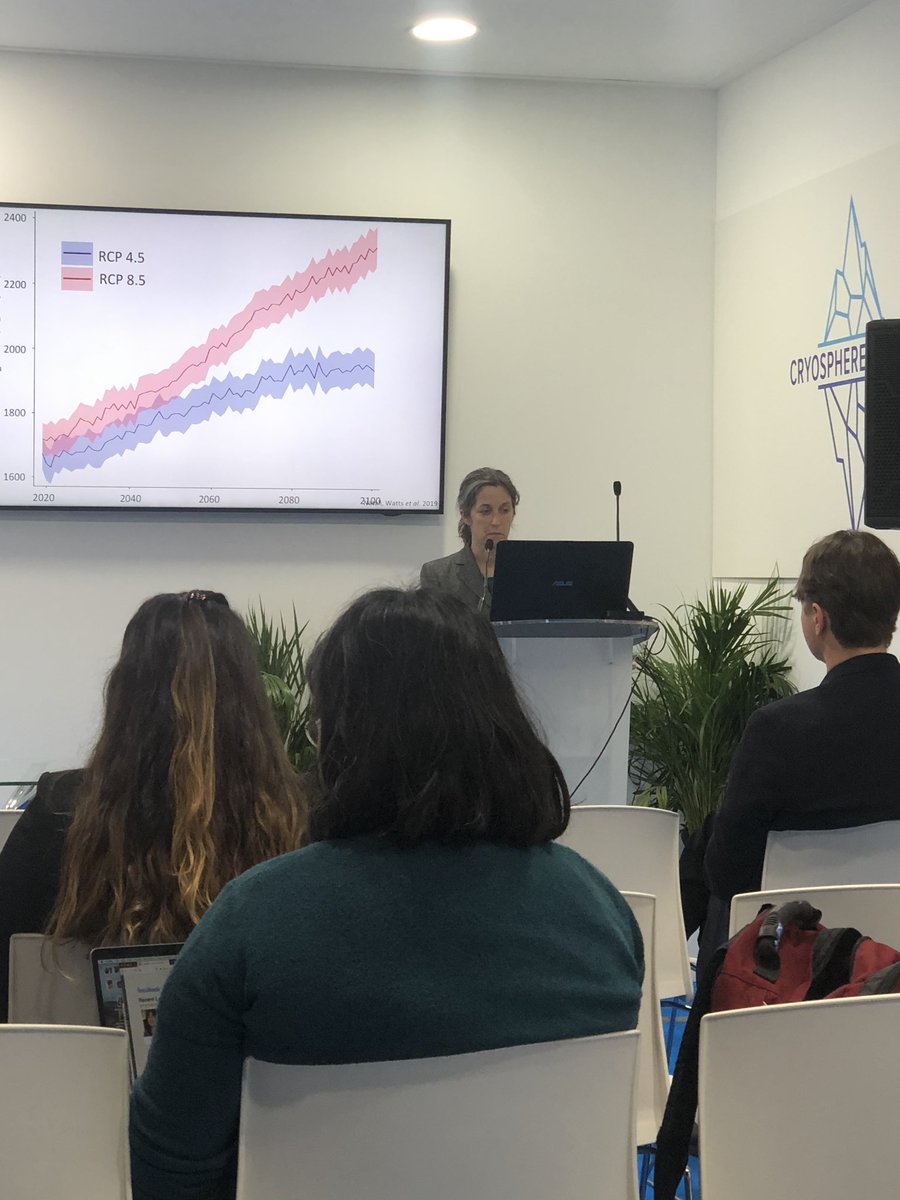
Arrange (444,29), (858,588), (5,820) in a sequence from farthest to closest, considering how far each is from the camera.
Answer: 1. (444,29)
2. (858,588)
3. (5,820)

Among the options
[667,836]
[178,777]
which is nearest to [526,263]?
[667,836]

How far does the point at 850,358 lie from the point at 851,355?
1 centimetres

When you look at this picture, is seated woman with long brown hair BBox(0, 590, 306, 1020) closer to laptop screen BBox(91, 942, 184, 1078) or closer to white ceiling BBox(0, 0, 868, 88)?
laptop screen BBox(91, 942, 184, 1078)

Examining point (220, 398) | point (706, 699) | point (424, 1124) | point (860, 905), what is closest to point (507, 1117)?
point (424, 1124)

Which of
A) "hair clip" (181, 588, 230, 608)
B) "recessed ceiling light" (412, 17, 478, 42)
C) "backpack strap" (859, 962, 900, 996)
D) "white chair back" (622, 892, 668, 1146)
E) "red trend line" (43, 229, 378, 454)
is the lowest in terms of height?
"white chair back" (622, 892, 668, 1146)

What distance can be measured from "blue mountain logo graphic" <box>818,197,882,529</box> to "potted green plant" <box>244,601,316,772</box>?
2135 mm

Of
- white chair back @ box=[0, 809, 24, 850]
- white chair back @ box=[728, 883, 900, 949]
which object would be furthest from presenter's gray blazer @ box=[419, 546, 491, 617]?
white chair back @ box=[728, 883, 900, 949]

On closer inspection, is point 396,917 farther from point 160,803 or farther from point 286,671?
point 286,671

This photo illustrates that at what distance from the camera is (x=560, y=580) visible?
12.0ft

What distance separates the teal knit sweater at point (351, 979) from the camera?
1180 mm

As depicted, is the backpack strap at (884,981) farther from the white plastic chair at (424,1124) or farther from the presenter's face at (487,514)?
the presenter's face at (487,514)

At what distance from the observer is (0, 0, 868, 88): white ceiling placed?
482 centimetres

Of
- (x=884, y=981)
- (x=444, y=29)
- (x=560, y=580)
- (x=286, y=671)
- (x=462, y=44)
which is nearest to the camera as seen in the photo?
(x=884, y=981)

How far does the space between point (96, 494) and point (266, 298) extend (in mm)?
1049
